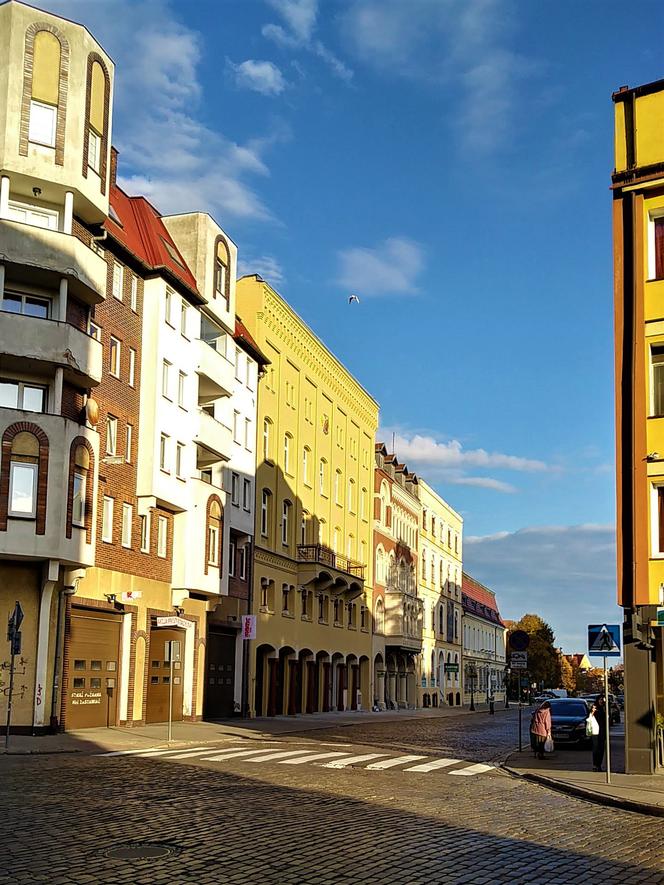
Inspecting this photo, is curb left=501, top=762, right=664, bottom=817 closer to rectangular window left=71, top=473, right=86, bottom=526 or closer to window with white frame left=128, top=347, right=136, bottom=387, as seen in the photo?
rectangular window left=71, top=473, right=86, bottom=526

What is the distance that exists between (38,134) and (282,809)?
20.1 m

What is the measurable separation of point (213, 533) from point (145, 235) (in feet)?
34.7

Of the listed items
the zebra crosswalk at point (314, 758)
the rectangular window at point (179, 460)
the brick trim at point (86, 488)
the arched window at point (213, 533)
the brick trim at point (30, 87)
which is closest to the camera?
the zebra crosswalk at point (314, 758)

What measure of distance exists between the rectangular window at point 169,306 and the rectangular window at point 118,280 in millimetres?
2414

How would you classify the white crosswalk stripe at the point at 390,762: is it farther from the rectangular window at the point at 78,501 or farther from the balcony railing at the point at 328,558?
the balcony railing at the point at 328,558

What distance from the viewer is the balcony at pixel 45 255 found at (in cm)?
2669

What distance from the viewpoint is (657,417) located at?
2127 centimetres

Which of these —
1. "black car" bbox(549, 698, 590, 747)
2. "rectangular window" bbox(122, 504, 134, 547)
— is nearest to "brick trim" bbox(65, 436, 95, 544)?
"rectangular window" bbox(122, 504, 134, 547)

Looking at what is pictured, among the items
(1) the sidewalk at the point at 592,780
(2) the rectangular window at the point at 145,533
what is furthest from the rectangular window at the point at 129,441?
(1) the sidewalk at the point at 592,780

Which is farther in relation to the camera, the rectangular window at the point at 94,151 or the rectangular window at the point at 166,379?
the rectangular window at the point at 166,379

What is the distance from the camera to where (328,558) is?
52.4m

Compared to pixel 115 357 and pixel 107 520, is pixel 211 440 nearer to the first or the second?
pixel 115 357

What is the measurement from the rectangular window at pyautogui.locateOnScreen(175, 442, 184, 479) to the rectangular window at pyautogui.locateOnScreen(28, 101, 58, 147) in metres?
11.2

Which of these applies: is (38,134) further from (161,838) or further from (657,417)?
(161,838)
